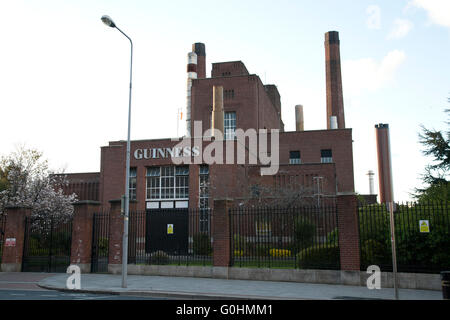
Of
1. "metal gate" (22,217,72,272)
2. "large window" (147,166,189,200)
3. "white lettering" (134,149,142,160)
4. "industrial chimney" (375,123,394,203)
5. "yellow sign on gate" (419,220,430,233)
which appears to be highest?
"white lettering" (134,149,142,160)

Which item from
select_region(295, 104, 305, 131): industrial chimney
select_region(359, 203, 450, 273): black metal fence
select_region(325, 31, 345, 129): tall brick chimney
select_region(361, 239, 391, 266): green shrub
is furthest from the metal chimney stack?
select_region(361, 239, 391, 266): green shrub

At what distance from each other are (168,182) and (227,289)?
21.6 metres

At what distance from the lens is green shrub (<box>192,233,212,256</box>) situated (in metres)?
20.9

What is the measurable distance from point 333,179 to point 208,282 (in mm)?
25015

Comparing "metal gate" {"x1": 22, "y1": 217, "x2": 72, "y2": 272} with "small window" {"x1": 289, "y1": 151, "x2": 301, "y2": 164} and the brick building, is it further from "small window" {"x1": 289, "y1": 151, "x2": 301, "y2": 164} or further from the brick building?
"small window" {"x1": 289, "y1": 151, "x2": 301, "y2": 164}

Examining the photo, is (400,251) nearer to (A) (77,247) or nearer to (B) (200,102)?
(A) (77,247)

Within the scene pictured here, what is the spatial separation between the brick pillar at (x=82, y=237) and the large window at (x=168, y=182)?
14.8 m

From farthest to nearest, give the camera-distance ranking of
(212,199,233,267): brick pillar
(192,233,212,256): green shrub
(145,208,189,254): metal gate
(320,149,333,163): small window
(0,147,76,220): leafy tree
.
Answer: (320,149,333,163): small window
(0,147,76,220): leafy tree
(192,233,212,256): green shrub
(145,208,189,254): metal gate
(212,199,233,267): brick pillar

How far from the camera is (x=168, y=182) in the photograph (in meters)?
35.2

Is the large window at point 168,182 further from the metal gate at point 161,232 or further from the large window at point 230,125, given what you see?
the large window at point 230,125

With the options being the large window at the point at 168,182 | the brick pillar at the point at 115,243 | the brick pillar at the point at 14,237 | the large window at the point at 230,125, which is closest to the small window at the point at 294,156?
the large window at the point at 230,125

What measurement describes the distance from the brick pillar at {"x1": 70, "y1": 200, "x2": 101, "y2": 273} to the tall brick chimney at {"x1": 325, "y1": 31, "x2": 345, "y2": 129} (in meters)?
41.3

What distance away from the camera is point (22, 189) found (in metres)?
32.7
